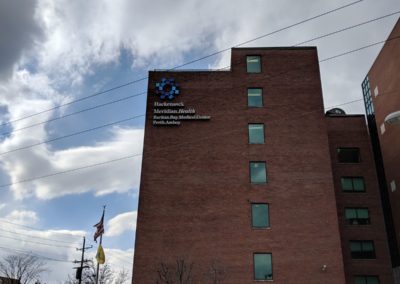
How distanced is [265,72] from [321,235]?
1586 cm

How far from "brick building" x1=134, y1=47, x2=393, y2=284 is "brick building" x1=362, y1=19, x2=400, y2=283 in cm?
693

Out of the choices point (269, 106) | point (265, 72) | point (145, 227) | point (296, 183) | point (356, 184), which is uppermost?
point (265, 72)

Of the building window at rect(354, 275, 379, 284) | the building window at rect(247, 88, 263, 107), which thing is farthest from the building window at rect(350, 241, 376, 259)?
the building window at rect(247, 88, 263, 107)

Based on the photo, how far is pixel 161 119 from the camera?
41.8 meters

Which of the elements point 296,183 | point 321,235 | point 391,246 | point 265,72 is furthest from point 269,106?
point 391,246

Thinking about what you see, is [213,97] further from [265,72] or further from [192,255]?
[192,255]

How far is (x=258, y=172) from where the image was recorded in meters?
39.2

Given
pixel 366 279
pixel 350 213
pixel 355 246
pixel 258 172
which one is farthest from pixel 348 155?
pixel 258 172

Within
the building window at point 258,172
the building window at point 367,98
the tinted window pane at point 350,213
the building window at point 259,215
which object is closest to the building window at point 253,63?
the building window at point 258,172

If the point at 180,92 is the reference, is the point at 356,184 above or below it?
below

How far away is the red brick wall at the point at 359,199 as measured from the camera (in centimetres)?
4669

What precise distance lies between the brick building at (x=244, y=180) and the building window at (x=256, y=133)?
0.11 meters

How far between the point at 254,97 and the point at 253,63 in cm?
370

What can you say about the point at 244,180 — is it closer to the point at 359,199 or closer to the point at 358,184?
the point at 359,199
